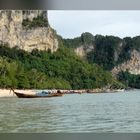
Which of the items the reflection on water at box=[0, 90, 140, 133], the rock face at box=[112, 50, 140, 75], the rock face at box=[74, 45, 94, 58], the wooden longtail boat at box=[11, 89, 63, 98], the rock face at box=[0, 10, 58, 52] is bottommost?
the reflection on water at box=[0, 90, 140, 133]

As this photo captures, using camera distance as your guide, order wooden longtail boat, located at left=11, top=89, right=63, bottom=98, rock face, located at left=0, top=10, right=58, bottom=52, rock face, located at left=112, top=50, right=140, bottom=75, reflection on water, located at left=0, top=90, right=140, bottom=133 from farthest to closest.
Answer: wooden longtail boat, located at left=11, top=89, right=63, bottom=98, rock face, located at left=0, top=10, right=58, bottom=52, rock face, located at left=112, top=50, right=140, bottom=75, reflection on water, located at left=0, top=90, right=140, bottom=133

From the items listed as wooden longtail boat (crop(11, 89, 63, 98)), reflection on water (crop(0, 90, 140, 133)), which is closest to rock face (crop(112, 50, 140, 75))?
reflection on water (crop(0, 90, 140, 133))

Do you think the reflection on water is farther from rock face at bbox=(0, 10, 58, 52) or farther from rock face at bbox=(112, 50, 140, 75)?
rock face at bbox=(0, 10, 58, 52)

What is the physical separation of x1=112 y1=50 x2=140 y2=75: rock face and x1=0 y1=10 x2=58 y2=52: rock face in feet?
3.06

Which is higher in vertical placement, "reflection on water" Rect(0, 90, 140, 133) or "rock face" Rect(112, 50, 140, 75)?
"rock face" Rect(112, 50, 140, 75)

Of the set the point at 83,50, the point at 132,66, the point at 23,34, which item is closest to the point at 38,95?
the point at 23,34

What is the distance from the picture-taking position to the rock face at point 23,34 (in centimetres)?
672

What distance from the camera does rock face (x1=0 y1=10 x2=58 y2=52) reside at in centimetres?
A: 672

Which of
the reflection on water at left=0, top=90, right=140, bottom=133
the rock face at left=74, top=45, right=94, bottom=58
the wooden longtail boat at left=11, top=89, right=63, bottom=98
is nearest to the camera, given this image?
the reflection on water at left=0, top=90, right=140, bottom=133

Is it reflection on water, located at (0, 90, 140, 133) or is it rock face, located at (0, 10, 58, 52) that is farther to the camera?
rock face, located at (0, 10, 58, 52)

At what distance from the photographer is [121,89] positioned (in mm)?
6461

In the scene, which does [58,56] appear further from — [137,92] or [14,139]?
[14,139]
